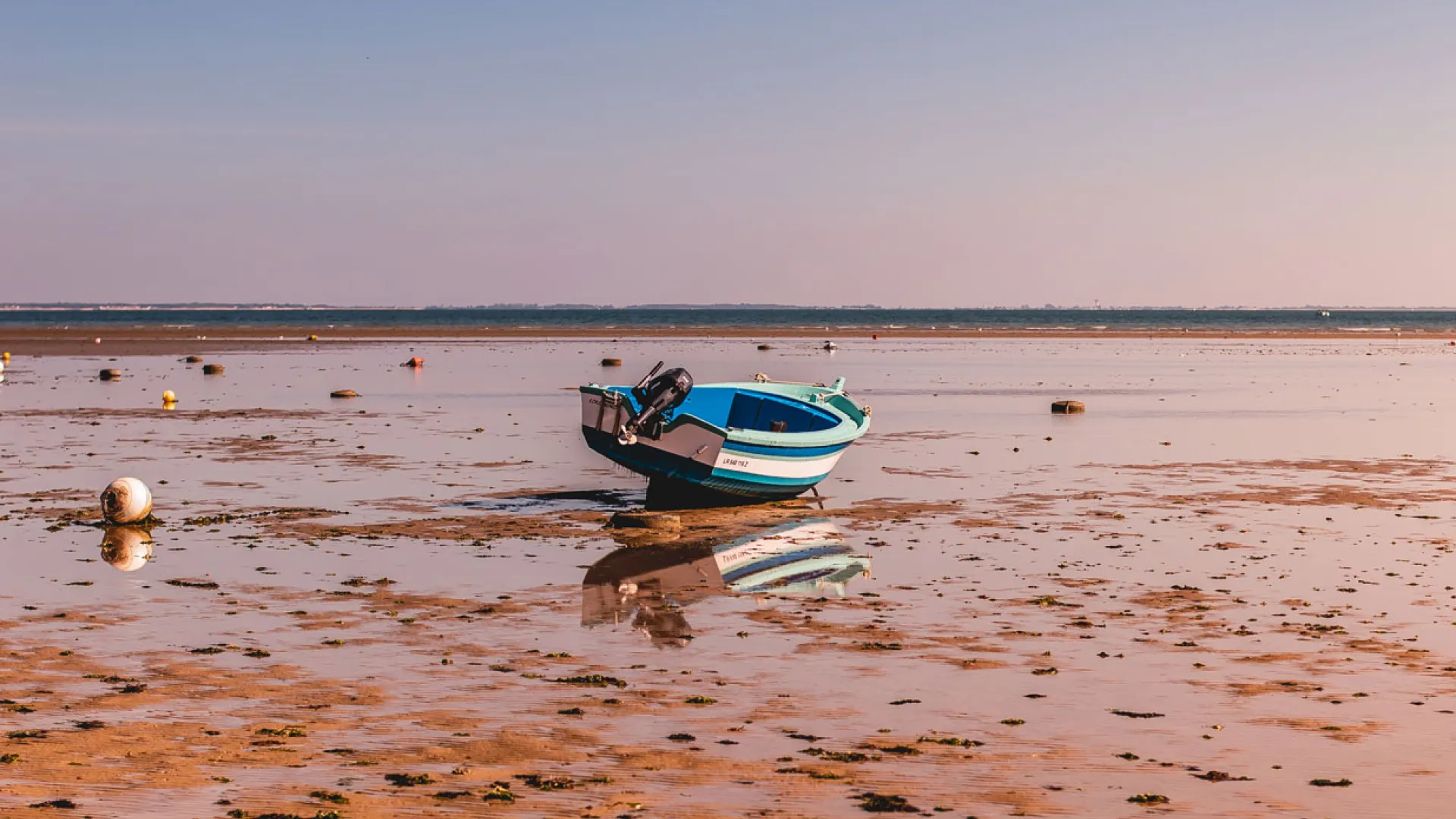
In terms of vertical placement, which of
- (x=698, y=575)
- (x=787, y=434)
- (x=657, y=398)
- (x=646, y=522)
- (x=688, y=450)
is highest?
(x=657, y=398)

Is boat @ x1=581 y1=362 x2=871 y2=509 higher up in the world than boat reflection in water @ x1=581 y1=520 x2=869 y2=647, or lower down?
higher up

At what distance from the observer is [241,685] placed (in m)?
13.8

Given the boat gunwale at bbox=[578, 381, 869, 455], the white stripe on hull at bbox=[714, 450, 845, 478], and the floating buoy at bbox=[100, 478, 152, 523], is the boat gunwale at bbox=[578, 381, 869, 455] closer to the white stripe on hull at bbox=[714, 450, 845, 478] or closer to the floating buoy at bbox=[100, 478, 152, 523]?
the white stripe on hull at bbox=[714, 450, 845, 478]

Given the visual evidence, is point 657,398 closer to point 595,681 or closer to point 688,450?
point 688,450

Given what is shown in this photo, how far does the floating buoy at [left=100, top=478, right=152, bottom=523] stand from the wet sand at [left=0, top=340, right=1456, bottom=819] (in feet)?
1.34

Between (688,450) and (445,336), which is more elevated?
(445,336)

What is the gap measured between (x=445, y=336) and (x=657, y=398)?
374ft

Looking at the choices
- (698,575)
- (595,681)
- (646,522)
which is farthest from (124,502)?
(595,681)

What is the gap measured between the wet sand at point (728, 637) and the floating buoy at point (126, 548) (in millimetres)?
155

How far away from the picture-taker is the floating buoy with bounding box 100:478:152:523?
940 inches

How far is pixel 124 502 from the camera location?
23.9 metres

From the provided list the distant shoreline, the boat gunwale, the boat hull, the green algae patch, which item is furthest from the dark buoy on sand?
the distant shoreline

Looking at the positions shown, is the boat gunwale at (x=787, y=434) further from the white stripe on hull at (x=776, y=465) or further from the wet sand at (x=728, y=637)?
the wet sand at (x=728, y=637)

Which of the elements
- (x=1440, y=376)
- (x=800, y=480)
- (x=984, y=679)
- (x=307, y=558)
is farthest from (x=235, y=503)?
(x=1440, y=376)
